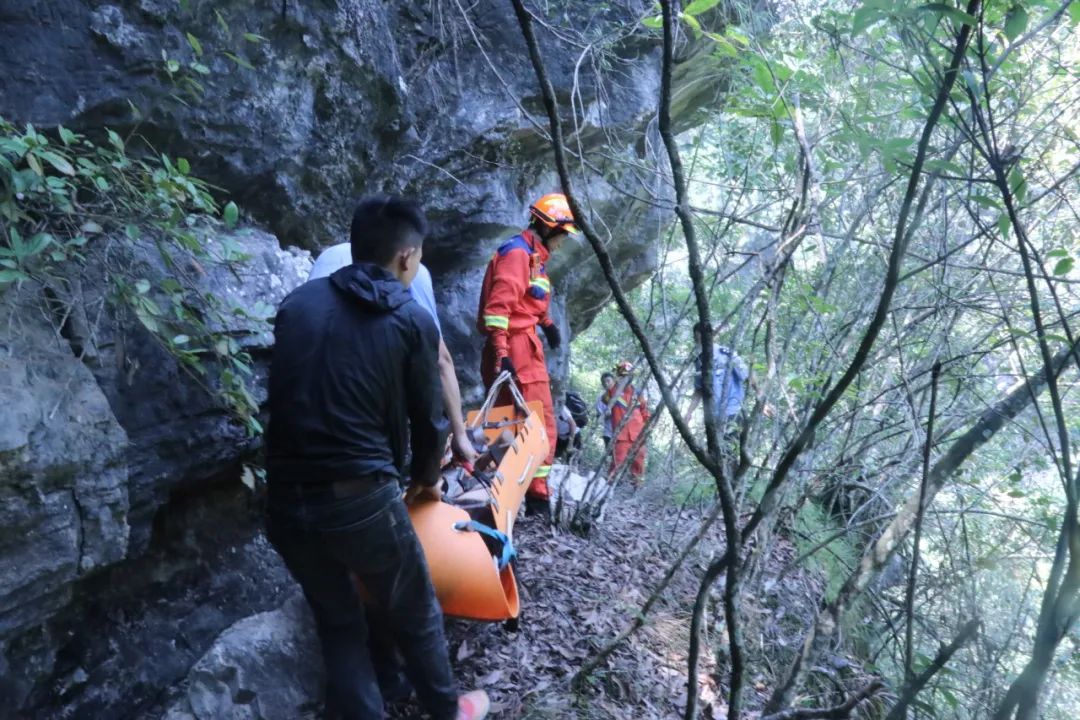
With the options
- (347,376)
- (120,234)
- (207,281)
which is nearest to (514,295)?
(207,281)

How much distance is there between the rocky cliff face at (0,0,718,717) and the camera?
2.82m

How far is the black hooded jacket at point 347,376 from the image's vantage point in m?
A: 2.67

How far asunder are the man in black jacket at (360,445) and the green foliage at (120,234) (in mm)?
755

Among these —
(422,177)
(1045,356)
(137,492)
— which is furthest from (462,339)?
(1045,356)

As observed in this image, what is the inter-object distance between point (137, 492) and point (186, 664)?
2.85 ft

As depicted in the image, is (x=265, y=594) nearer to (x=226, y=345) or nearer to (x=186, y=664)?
(x=186, y=664)

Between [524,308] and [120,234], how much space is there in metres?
3.00

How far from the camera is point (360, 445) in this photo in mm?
2682

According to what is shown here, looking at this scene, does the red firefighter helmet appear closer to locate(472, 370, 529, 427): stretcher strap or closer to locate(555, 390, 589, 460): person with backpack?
locate(472, 370, 529, 427): stretcher strap

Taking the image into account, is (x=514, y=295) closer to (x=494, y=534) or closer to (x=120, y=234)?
(x=494, y=534)

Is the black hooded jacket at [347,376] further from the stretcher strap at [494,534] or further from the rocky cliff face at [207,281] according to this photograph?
the rocky cliff face at [207,281]

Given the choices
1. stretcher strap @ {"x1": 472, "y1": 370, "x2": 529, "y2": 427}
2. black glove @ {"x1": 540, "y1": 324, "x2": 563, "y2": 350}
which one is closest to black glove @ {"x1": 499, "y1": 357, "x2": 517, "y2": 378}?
stretcher strap @ {"x1": 472, "y1": 370, "x2": 529, "y2": 427}

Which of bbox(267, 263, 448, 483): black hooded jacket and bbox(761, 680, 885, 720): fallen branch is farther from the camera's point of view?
bbox(267, 263, 448, 483): black hooded jacket

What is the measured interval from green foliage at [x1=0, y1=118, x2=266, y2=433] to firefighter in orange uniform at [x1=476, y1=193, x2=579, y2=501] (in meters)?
2.07
